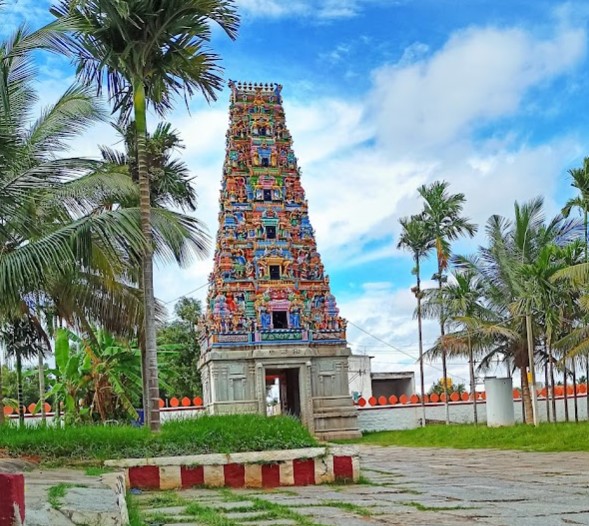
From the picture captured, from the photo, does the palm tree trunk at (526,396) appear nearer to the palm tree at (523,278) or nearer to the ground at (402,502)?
the palm tree at (523,278)

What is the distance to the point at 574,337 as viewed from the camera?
19.1 meters

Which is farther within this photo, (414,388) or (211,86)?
(414,388)

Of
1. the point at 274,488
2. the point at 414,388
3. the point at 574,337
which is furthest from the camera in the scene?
the point at 414,388

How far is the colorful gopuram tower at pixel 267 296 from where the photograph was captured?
27672 millimetres

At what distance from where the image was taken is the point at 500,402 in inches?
877

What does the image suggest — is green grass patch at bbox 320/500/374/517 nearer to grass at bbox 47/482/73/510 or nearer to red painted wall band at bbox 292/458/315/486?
red painted wall band at bbox 292/458/315/486

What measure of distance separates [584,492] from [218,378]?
20.6 meters

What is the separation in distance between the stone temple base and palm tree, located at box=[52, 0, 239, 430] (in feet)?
54.0

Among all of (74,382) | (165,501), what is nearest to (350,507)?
(165,501)

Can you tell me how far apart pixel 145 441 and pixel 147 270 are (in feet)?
→ 9.21

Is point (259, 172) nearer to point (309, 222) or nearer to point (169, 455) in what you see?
point (309, 222)

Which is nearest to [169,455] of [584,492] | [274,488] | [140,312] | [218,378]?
[274,488]

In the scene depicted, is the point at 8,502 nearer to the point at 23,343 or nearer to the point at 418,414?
the point at 23,343

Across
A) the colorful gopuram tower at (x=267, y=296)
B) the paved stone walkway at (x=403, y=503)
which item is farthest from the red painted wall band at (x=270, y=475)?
the colorful gopuram tower at (x=267, y=296)
